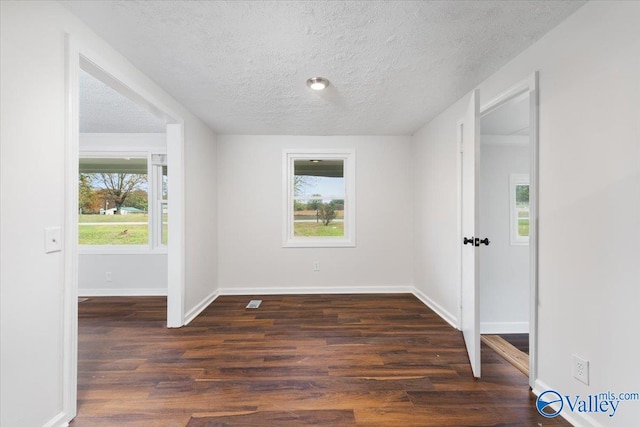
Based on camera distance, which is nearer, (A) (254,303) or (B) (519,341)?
(B) (519,341)

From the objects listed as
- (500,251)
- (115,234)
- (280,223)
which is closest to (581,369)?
(500,251)

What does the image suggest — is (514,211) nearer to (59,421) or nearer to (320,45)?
(320,45)

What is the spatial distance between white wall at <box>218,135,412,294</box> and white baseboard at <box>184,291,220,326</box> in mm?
237

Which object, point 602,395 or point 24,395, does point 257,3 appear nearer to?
point 24,395

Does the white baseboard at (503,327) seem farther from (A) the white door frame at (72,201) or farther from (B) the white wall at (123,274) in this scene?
(B) the white wall at (123,274)

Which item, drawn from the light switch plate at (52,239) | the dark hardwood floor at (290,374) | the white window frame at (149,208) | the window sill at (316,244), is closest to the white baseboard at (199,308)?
the dark hardwood floor at (290,374)

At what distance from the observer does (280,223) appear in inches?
163

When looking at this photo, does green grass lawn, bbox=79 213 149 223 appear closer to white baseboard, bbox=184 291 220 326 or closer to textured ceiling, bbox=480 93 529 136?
white baseboard, bbox=184 291 220 326

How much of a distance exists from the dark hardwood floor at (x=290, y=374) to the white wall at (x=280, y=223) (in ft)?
2.92

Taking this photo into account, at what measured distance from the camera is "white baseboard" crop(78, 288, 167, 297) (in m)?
4.14

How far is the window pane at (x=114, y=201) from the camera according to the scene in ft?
13.9

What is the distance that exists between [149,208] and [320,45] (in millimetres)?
3617

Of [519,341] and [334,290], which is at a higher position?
[334,290]

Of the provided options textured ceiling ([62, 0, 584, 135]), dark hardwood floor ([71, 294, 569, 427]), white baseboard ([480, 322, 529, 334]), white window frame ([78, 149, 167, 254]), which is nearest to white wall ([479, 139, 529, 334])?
white baseboard ([480, 322, 529, 334])
